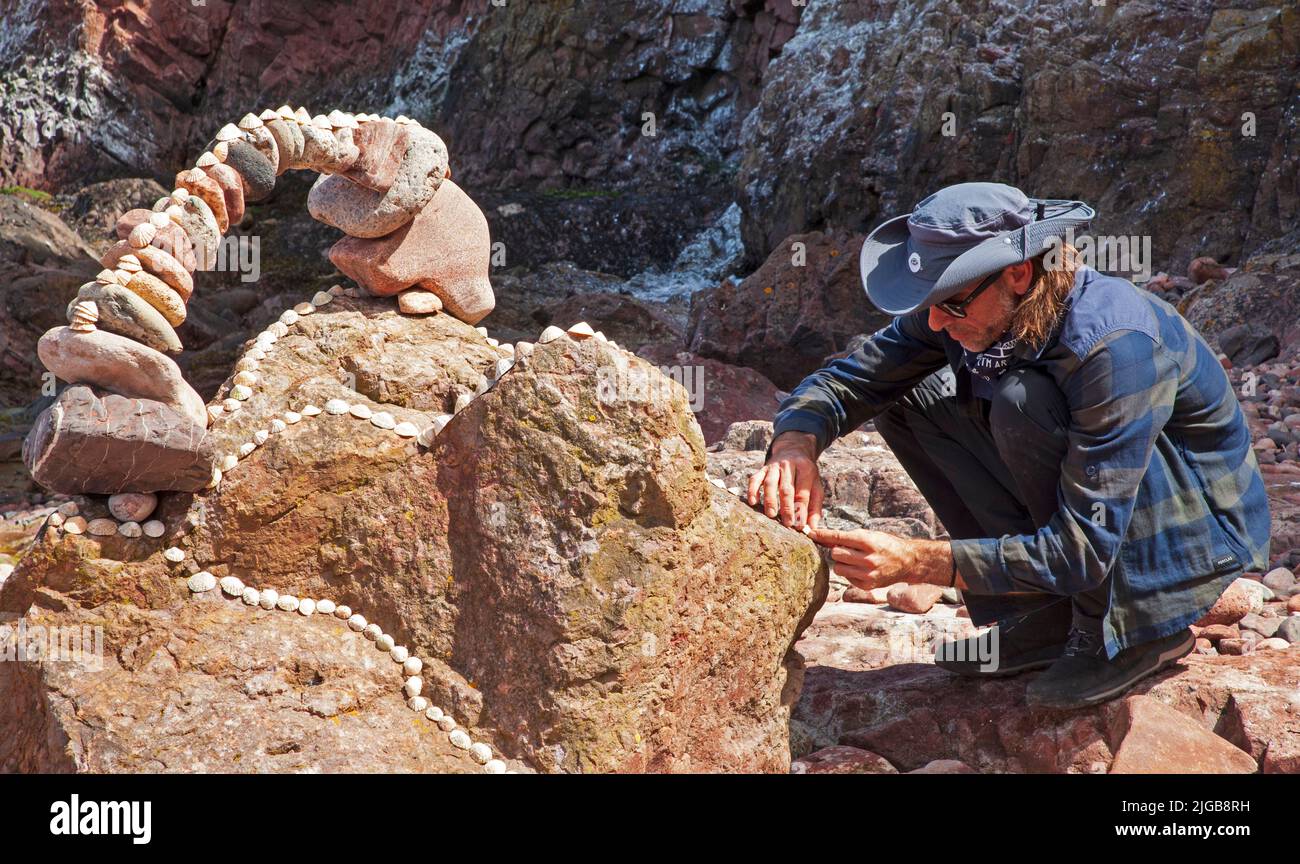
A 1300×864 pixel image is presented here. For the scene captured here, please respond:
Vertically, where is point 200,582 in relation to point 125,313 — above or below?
below

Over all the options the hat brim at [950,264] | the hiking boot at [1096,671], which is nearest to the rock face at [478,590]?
the hat brim at [950,264]

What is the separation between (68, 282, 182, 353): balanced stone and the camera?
264 centimetres

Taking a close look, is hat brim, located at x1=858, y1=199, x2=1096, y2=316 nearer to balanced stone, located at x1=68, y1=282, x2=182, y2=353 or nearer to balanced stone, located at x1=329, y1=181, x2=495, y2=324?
balanced stone, located at x1=329, y1=181, x2=495, y2=324

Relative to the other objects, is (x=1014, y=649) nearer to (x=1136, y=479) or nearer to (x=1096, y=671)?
(x=1096, y=671)

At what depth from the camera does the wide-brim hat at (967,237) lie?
2.71m

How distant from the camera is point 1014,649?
3.36m

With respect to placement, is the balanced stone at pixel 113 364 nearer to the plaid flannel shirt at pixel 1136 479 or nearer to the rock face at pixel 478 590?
the rock face at pixel 478 590

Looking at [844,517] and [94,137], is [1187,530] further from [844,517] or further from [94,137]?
[94,137]

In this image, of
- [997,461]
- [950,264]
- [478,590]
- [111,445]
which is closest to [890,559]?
[997,461]

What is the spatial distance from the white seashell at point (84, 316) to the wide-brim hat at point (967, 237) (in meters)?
1.85

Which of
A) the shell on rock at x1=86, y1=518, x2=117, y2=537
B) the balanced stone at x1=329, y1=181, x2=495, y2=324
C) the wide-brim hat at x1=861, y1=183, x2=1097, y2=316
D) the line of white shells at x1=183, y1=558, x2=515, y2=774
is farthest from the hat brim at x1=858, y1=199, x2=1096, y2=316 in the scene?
the shell on rock at x1=86, y1=518, x2=117, y2=537

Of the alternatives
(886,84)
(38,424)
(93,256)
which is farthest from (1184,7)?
(93,256)

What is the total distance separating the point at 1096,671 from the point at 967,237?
1.22m

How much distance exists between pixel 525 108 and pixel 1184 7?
12266 mm
